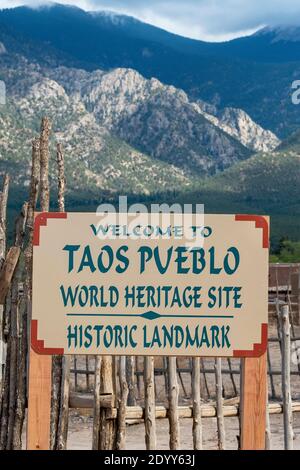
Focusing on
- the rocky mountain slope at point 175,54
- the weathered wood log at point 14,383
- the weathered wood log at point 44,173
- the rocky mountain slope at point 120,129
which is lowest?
the weathered wood log at point 14,383

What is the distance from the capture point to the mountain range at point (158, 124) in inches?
2279

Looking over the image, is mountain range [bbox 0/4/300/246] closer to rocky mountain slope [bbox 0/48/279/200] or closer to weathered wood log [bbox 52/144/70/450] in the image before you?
rocky mountain slope [bbox 0/48/279/200]

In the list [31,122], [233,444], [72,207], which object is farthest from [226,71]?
[233,444]

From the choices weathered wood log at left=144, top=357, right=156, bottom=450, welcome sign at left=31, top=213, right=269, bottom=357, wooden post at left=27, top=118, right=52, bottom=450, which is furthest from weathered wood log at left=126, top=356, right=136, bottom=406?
welcome sign at left=31, top=213, right=269, bottom=357

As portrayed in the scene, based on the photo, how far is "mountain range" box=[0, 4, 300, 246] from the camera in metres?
57.9

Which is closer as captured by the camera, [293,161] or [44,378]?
[44,378]

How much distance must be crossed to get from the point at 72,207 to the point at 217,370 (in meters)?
49.0

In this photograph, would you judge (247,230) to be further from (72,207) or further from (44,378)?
(72,207)

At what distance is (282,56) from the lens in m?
179

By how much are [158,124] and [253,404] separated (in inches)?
2998

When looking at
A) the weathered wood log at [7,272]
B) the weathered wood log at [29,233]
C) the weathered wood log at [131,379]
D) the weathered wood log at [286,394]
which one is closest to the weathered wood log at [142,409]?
the weathered wood log at [286,394]

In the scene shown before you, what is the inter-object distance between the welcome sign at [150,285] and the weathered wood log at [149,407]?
102cm

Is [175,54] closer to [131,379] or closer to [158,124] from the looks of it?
[158,124]

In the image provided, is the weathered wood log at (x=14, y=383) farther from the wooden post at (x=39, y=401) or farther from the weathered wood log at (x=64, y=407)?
the wooden post at (x=39, y=401)
